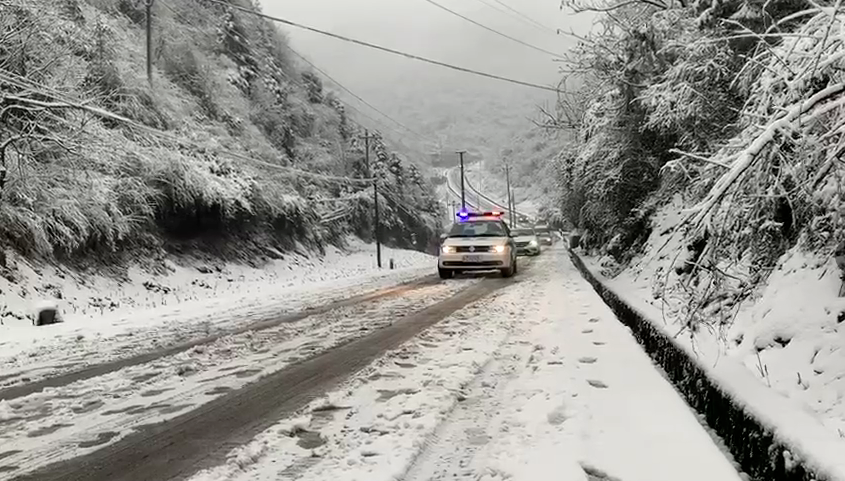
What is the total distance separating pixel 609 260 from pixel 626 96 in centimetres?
580

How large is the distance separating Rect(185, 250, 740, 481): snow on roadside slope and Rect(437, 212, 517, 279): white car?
36.1 ft

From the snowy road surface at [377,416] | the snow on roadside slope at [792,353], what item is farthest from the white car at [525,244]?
the snow on roadside slope at [792,353]

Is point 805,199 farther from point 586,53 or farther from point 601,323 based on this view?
point 586,53

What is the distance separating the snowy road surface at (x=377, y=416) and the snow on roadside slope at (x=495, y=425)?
0.6 inches

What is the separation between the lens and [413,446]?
4.13 meters

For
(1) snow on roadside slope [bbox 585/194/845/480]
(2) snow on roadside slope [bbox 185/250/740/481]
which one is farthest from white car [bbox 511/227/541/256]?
(2) snow on roadside slope [bbox 185/250/740/481]

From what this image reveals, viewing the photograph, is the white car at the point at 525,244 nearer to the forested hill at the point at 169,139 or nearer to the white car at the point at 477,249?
the forested hill at the point at 169,139

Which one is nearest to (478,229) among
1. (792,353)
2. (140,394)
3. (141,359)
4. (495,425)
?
(141,359)

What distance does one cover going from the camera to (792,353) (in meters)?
5.45

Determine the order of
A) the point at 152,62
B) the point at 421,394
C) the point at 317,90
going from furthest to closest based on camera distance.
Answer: the point at 317,90, the point at 152,62, the point at 421,394

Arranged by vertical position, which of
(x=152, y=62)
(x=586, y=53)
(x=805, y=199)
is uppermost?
(x=152, y=62)

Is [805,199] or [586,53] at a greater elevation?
[586,53]

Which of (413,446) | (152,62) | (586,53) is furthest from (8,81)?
(152,62)

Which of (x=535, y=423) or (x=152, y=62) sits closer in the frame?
(x=535, y=423)
